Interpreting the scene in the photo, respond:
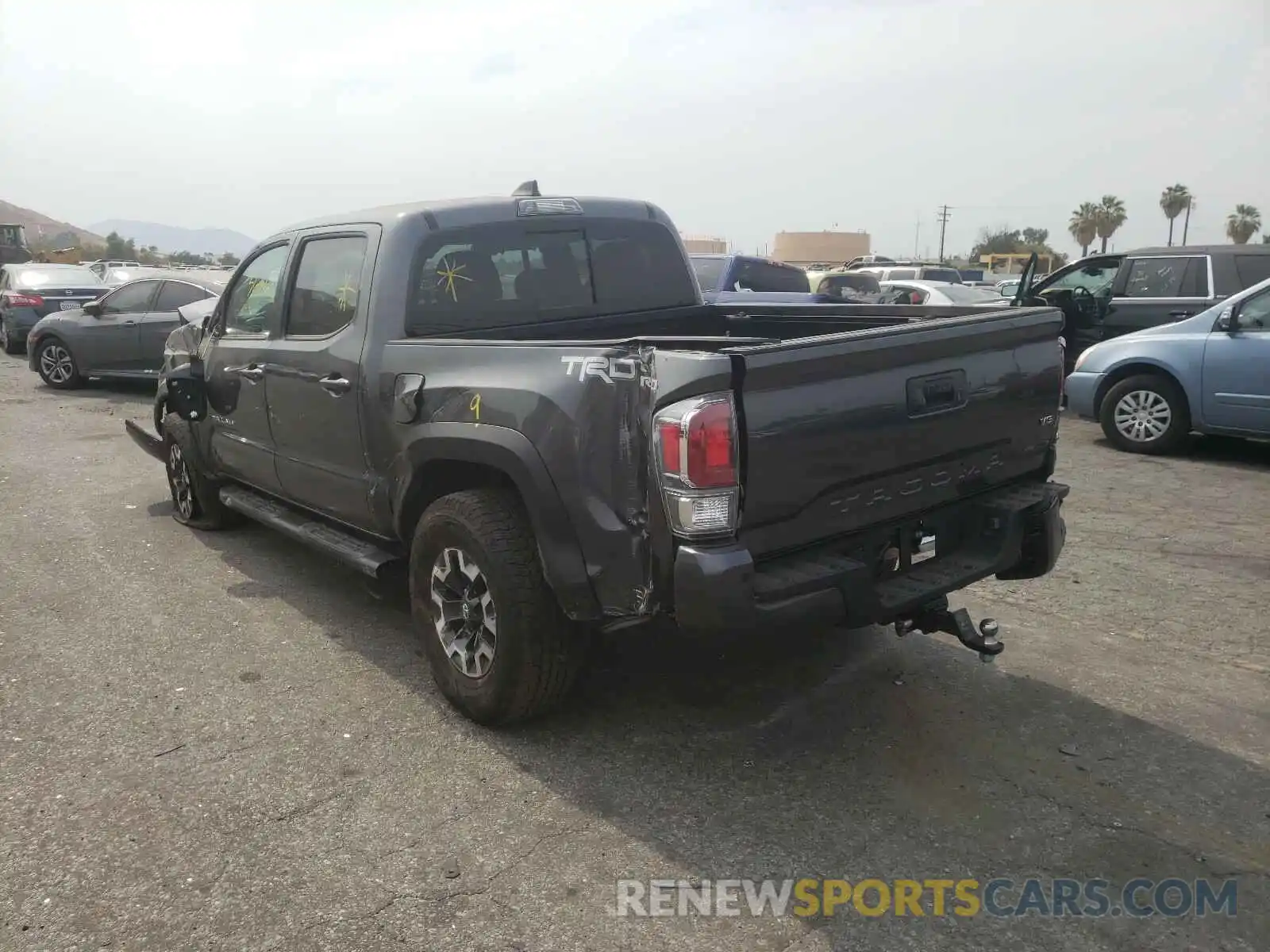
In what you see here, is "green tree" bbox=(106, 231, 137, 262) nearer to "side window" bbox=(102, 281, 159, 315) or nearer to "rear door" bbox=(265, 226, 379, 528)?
"side window" bbox=(102, 281, 159, 315)

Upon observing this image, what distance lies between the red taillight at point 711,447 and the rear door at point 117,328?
1201cm

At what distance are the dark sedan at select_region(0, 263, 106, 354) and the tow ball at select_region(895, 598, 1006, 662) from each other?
16.1 m

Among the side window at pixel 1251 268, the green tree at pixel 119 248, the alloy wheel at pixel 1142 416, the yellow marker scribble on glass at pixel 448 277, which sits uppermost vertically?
the green tree at pixel 119 248

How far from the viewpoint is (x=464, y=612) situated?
147 inches

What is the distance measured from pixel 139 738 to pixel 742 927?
241 centimetres

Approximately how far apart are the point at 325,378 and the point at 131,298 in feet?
33.4

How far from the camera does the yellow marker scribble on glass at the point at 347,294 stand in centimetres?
428

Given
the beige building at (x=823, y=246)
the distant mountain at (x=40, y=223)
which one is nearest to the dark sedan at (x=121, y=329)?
the beige building at (x=823, y=246)

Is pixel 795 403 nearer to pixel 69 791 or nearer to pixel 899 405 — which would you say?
pixel 899 405

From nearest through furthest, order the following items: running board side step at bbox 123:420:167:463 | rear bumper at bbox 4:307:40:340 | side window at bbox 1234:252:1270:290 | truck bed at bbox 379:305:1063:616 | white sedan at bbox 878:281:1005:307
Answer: truck bed at bbox 379:305:1063:616 < running board side step at bbox 123:420:167:463 < side window at bbox 1234:252:1270:290 < white sedan at bbox 878:281:1005:307 < rear bumper at bbox 4:307:40:340

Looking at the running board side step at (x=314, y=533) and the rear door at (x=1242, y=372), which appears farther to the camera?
the rear door at (x=1242, y=372)

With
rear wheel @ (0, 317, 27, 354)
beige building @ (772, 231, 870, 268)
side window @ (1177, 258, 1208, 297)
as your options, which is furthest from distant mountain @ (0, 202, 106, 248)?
side window @ (1177, 258, 1208, 297)

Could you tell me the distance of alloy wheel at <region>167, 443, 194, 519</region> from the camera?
6.41 metres

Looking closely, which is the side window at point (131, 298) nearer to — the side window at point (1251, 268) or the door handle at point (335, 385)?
the door handle at point (335, 385)
